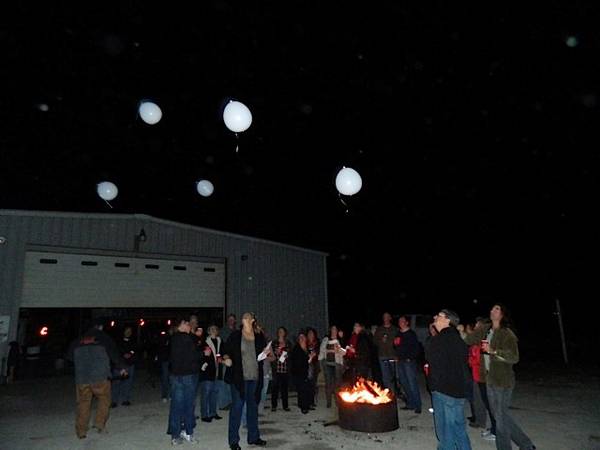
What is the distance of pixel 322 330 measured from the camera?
64.7 ft

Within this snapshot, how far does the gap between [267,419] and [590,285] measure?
105ft

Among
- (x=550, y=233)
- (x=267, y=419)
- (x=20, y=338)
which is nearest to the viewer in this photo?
(x=267, y=419)

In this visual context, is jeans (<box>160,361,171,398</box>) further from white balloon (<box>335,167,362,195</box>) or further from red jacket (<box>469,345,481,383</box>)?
red jacket (<box>469,345,481,383</box>)

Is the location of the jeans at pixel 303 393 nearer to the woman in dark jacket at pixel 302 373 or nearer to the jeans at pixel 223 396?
the woman in dark jacket at pixel 302 373

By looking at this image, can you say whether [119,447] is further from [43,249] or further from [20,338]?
[20,338]

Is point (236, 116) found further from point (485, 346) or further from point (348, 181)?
point (485, 346)

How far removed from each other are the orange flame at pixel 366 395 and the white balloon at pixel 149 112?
8.27 m

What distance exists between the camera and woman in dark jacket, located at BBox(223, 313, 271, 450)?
609 centimetres

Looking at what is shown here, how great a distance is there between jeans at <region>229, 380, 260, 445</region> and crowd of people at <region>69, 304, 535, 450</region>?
1 centimetres

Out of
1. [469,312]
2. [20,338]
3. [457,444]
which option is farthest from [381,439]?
[469,312]

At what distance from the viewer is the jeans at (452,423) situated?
492 centimetres

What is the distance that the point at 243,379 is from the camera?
6172 mm

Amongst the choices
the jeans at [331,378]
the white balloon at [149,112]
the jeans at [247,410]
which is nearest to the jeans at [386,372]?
the jeans at [331,378]

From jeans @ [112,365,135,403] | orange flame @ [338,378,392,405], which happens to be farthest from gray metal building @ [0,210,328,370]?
orange flame @ [338,378,392,405]
